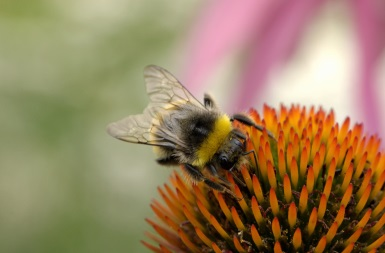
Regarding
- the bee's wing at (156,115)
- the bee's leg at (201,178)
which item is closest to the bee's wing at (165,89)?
the bee's wing at (156,115)

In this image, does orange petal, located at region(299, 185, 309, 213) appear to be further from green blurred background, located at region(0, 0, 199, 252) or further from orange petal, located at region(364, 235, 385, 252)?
green blurred background, located at region(0, 0, 199, 252)

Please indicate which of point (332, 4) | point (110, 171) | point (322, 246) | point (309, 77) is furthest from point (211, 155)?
point (110, 171)

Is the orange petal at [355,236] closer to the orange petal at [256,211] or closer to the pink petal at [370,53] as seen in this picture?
the orange petal at [256,211]

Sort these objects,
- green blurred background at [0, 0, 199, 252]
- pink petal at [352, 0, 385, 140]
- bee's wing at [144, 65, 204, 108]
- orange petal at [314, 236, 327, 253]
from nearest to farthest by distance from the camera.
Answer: orange petal at [314, 236, 327, 253], bee's wing at [144, 65, 204, 108], pink petal at [352, 0, 385, 140], green blurred background at [0, 0, 199, 252]

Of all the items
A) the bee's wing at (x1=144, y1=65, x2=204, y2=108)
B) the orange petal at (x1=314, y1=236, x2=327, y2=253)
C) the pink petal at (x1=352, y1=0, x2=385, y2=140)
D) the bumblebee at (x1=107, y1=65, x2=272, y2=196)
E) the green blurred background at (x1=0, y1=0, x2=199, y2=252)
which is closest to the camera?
the orange petal at (x1=314, y1=236, x2=327, y2=253)

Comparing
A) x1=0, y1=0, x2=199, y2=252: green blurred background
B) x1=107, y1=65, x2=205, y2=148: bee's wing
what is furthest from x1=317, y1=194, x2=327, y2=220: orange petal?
x1=0, y1=0, x2=199, y2=252: green blurred background

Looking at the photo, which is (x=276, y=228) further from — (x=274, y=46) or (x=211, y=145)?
(x=274, y=46)

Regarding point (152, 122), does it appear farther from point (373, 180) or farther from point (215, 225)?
point (373, 180)
